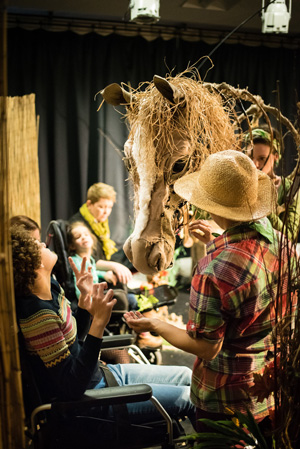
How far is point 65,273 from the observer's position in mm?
2852

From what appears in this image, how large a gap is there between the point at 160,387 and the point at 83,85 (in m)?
3.81

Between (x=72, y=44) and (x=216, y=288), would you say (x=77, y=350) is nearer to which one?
(x=216, y=288)

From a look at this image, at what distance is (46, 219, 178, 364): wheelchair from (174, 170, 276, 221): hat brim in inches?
49.5

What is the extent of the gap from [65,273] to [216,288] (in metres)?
1.61

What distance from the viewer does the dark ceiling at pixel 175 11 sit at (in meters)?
4.29

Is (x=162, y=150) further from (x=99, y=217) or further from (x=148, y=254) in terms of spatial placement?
(x=99, y=217)

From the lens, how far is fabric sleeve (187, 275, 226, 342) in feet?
4.53

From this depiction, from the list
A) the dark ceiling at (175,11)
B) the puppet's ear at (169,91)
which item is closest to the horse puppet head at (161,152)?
the puppet's ear at (169,91)

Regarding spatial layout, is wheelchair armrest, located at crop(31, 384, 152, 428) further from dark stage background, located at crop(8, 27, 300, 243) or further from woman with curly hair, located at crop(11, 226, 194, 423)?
dark stage background, located at crop(8, 27, 300, 243)

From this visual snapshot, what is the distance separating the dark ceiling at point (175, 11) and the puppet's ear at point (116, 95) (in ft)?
8.38

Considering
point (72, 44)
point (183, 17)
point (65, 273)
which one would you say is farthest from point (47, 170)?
point (65, 273)

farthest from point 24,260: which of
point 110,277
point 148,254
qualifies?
point 110,277

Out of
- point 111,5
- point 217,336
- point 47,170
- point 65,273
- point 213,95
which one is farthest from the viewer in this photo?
point 47,170

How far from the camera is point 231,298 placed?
138cm
